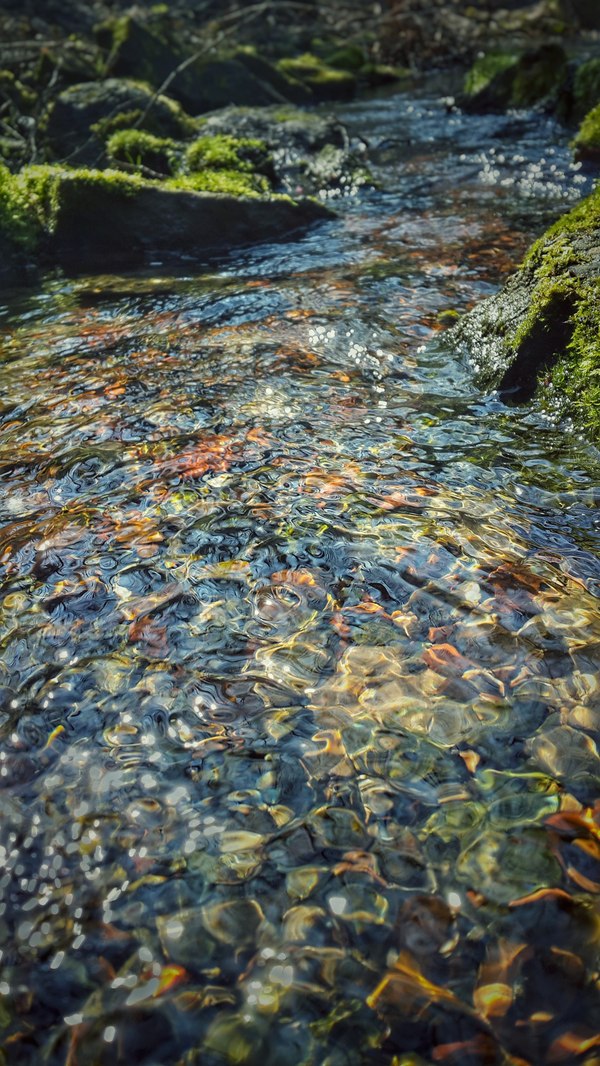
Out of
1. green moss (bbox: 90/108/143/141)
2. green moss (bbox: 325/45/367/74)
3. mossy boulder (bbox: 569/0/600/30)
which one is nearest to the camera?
green moss (bbox: 90/108/143/141)

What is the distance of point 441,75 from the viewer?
21.3 m

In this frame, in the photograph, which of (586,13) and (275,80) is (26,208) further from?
(586,13)

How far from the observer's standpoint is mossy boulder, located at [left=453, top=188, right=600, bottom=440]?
420 cm

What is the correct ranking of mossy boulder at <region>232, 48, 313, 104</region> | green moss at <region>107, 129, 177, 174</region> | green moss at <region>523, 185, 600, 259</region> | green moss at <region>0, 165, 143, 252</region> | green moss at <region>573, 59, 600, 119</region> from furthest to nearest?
mossy boulder at <region>232, 48, 313, 104</region> < green moss at <region>573, 59, 600, 119</region> < green moss at <region>107, 129, 177, 174</region> < green moss at <region>0, 165, 143, 252</region> < green moss at <region>523, 185, 600, 259</region>

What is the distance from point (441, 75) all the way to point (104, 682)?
24.3m

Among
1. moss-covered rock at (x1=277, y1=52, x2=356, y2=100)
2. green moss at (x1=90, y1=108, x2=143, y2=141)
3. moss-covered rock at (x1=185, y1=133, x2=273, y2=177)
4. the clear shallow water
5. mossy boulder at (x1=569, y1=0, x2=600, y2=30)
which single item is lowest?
the clear shallow water

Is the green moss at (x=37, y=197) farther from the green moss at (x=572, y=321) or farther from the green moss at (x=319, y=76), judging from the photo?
the green moss at (x=319, y=76)

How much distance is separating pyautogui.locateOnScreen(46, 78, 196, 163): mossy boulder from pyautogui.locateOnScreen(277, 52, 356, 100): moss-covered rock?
8.44 meters

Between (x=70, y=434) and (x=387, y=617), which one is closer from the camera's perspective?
(x=387, y=617)

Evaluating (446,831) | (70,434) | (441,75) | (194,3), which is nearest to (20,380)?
(70,434)

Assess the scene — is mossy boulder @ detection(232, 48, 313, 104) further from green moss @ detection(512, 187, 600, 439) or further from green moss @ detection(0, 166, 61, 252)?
green moss @ detection(512, 187, 600, 439)

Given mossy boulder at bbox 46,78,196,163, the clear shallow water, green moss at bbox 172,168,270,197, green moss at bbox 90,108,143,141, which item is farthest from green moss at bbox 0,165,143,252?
the clear shallow water

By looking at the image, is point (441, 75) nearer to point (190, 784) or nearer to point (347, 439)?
point (347, 439)

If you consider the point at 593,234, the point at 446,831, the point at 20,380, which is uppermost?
the point at 593,234
